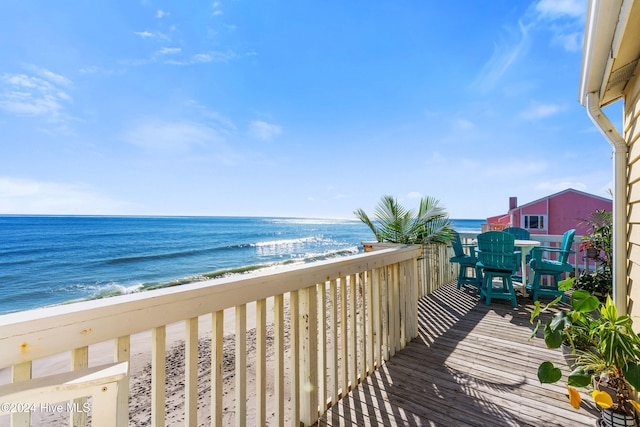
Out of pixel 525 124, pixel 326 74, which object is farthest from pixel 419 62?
pixel 525 124

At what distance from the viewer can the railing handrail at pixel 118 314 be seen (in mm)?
685

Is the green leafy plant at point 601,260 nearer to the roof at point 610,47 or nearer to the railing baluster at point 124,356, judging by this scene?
the roof at point 610,47

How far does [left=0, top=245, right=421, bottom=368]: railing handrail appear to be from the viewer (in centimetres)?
69

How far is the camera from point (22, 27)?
13.3ft

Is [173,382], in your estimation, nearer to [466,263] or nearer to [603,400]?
[603,400]

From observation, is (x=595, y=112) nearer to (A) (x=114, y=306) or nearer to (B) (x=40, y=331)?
(A) (x=114, y=306)

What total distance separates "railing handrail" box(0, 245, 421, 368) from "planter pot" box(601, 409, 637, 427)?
170 centimetres

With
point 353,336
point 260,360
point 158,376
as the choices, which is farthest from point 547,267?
point 158,376

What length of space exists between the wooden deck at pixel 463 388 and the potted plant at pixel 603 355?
0.36 m

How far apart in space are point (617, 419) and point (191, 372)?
201 centimetres

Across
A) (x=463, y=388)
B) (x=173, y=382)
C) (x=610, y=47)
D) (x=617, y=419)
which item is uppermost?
(x=610, y=47)

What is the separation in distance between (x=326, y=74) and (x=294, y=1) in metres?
2.30

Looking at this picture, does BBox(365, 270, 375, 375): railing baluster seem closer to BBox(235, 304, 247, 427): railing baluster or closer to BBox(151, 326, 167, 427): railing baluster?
BBox(235, 304, 247, 427): railing baluster

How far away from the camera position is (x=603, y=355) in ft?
4.20
